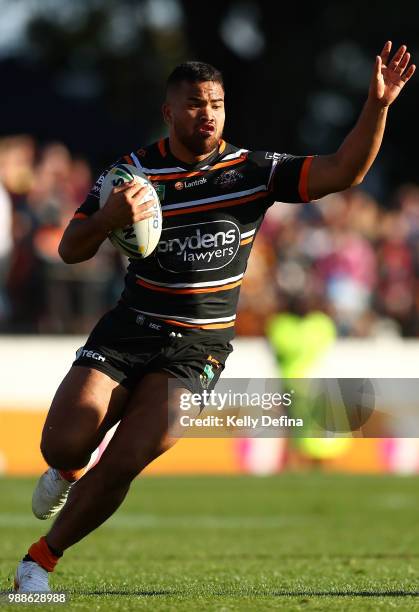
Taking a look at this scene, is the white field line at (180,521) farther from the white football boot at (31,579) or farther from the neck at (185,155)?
the neck at (185,155)

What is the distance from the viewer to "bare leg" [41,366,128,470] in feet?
22.6

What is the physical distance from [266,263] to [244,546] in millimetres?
8307

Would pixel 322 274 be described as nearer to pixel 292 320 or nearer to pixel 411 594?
pixel 292 320

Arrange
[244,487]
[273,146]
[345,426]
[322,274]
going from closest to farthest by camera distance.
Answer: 1. [345,426]
2. [244,487]
3. [322,274]
4. [273,146]

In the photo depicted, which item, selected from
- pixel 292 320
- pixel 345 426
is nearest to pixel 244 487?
pixel 292 320

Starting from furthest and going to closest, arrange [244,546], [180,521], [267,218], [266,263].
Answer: [267,218] → [266,263] → [180,521] → [244,546]

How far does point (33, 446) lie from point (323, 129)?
1500 cm

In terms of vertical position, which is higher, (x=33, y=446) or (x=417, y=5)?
(x=417, y=5)


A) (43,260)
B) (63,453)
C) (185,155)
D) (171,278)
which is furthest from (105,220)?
(43,260)

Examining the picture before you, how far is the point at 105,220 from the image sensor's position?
686 cm

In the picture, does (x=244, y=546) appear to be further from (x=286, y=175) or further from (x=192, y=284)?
(x=286, y=175)

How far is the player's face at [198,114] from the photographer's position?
707 centimetres

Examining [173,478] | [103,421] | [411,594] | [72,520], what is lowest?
[173,478]

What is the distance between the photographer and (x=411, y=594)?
7.34 metres
